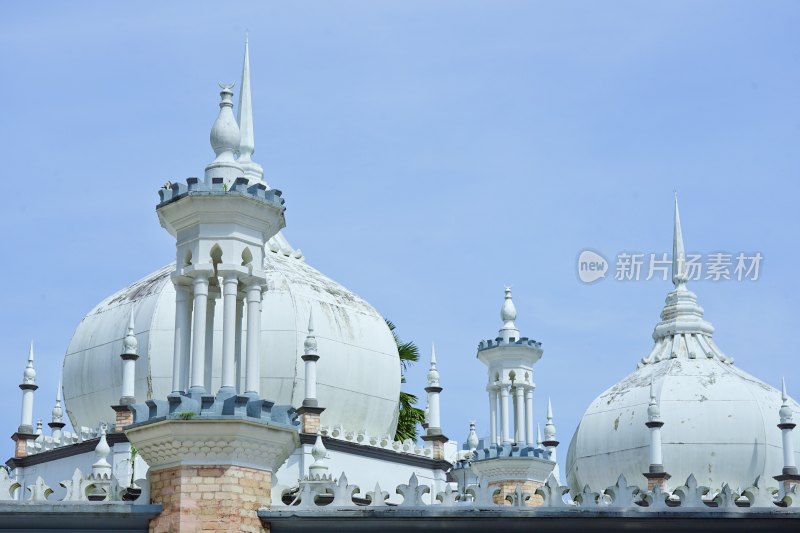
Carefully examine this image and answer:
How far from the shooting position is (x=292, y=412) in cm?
2145

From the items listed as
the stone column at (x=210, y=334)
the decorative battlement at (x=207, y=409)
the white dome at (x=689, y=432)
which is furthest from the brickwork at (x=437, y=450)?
the decorative battlement at (x=207, y=409)

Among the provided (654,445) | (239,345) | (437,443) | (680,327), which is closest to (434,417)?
(437,443)

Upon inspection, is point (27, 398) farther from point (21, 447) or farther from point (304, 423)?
point (304, 423)

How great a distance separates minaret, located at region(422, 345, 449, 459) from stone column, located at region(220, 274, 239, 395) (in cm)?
1746

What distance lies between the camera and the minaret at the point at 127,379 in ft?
117

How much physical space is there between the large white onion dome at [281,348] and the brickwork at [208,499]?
15400mm

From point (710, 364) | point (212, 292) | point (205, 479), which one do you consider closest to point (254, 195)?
point (212, 292)

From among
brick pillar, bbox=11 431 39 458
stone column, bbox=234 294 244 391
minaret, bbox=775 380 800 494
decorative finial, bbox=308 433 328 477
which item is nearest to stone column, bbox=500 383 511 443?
decorative finial, bbox=308 433 328 477

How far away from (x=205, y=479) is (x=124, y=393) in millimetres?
16193

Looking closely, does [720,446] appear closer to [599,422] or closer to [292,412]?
[599,422]

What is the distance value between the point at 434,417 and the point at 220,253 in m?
18.4

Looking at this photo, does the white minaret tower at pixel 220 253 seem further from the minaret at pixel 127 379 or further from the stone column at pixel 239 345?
the minaret at pixel 127 379

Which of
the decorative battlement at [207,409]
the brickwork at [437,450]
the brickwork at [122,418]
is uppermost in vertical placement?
the brickwork at [122,418]

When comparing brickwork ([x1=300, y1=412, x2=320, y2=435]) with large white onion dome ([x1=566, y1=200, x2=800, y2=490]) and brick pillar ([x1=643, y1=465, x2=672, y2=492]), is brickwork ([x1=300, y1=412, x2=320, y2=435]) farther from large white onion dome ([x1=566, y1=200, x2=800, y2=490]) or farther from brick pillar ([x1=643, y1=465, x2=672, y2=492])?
large white onion dome ([x1=566, y1=200, x2=800, y2=490])
